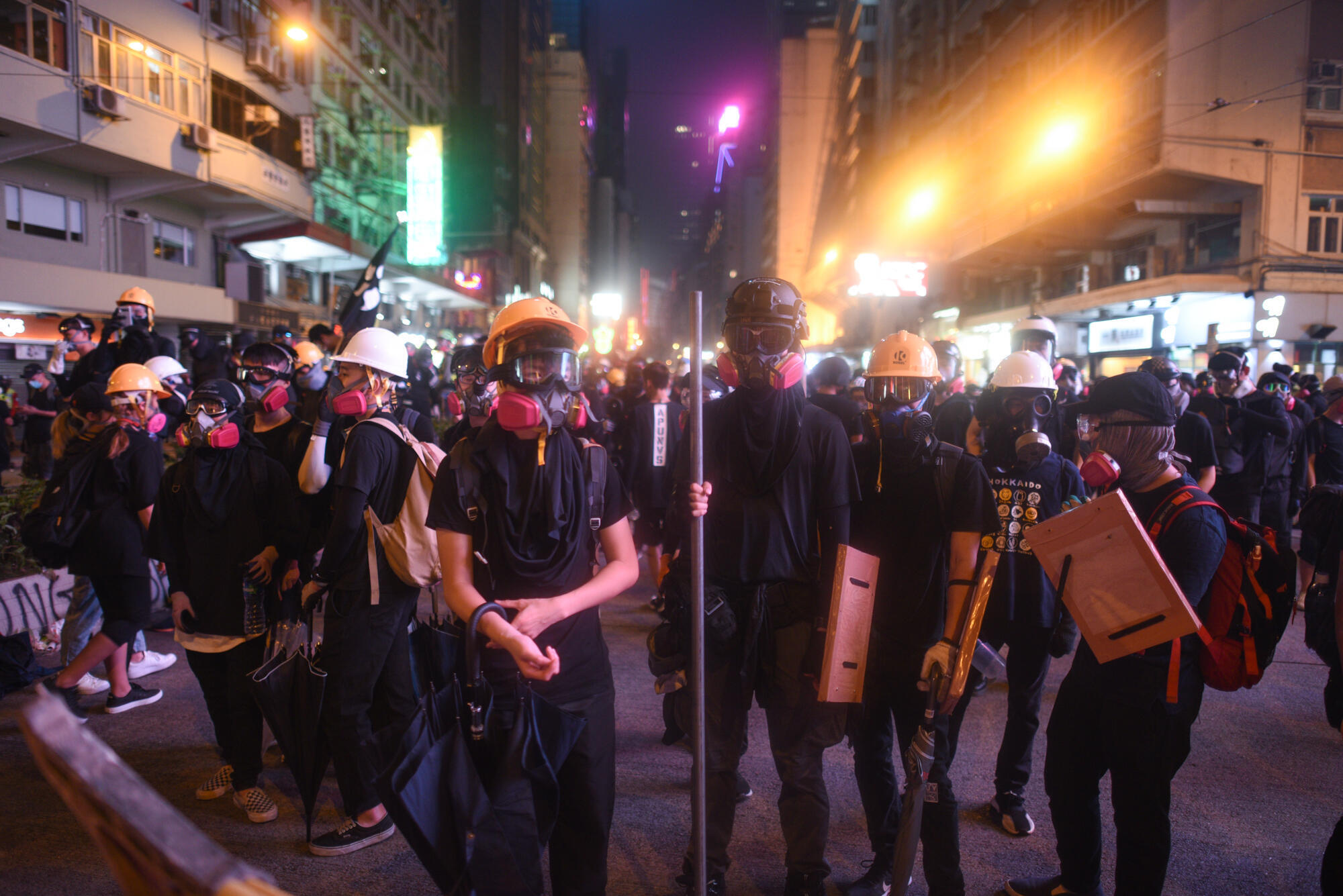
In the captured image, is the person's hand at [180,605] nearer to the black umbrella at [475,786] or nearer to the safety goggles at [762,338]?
the black umbrella at [475,786]

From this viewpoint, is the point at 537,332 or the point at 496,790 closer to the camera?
the point at 496,790

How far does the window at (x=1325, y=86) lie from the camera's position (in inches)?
690

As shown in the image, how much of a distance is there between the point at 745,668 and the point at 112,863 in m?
2.28

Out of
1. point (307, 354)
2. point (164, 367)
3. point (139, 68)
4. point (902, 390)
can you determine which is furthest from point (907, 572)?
point (139, 68)

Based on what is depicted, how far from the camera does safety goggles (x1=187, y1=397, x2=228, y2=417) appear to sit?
3.90 metres

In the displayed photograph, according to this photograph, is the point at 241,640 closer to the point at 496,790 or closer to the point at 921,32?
the point at 496,790

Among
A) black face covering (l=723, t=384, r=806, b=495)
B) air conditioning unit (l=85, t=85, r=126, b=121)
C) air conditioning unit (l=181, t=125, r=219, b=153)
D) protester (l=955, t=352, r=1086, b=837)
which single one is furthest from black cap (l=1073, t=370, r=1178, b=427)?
air conditioning unit (l=181, t=125, r=219, b=153)

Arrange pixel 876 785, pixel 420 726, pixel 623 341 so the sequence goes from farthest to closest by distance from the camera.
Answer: pixel 623 341, pixel 876 785, pixel 420 726

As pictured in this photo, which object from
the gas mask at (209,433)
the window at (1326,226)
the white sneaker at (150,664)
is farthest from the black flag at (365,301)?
the window at (1326,226)

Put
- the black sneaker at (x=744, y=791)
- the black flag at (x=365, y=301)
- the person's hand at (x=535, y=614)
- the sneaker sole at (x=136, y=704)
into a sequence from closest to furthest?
the person's hand at (x=535, y=614) → the black sneaker at (x=744, y=791) → the sneaker sole at (x=136, y=704) → the black flag at (x=365, y=301)

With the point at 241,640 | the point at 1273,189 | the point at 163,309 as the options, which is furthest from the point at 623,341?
the point at 241,640

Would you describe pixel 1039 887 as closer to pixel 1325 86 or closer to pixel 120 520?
pixel 120 520

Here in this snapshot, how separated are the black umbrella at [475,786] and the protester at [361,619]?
1422mm

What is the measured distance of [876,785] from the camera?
328 centimetres
